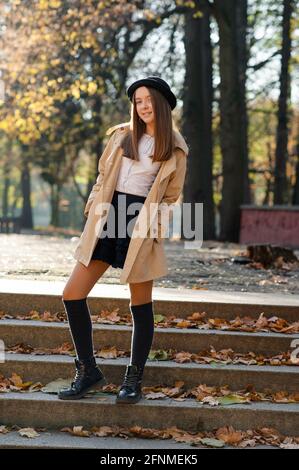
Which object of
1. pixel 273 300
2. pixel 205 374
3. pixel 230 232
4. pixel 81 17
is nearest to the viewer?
pixel 205 374

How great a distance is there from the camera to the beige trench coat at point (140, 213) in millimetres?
5270

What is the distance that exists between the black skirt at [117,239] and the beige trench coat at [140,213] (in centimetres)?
6

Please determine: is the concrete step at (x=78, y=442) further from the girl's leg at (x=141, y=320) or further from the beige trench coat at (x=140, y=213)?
the beige trench coat at (x=140, y=213)

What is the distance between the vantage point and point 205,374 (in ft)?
19.5

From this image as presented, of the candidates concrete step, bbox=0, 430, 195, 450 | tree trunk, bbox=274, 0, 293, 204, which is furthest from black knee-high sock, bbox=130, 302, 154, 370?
tree trunk, bbox=274, 0, 293, 204

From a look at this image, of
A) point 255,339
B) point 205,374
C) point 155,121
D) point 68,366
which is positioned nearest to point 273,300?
point 255,339

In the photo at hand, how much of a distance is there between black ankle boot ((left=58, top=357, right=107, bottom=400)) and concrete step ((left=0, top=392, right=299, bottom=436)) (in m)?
0.05

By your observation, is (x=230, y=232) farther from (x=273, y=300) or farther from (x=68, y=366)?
(x=68, y=366)

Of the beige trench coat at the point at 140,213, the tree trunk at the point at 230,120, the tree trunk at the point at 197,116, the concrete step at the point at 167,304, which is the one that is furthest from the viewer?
the tree trunk at the point at 197,116

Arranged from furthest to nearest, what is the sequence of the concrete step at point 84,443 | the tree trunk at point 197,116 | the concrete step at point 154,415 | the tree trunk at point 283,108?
1. the tree trunk at point 283,108
2. the tree trunk at point 197,116
3. the concrete step at point 154,415
4. the concrete step at point 84,443

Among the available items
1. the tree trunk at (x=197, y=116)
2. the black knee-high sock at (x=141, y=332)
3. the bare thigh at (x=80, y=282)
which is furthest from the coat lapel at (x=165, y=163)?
the tree trunk at (x=197, y=116)

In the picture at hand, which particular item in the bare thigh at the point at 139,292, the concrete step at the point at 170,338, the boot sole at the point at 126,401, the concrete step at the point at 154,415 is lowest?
the concrete step at the point at 154,415

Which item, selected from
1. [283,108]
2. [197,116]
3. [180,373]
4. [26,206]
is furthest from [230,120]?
[26,206]
